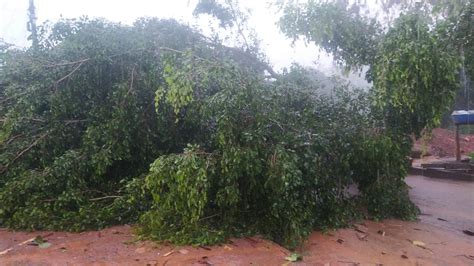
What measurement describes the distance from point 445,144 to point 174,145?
1607 centimetres

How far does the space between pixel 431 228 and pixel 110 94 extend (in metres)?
5.30

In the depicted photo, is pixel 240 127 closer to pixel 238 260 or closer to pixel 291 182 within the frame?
pixel 291 182

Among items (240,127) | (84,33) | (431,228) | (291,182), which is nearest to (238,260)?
(291,182)

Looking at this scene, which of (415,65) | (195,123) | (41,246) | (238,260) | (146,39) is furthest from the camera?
(146,39)

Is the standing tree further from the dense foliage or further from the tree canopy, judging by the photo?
the dense foliage

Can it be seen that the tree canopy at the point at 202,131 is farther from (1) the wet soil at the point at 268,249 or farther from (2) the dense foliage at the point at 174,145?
(1) the wet soil at the point at 268,249

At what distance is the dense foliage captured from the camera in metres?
4.91

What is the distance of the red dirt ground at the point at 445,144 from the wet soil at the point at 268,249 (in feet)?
35.4

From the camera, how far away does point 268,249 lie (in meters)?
4.82

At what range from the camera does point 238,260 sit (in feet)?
14.6

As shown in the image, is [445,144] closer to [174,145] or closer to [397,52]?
[397,52]

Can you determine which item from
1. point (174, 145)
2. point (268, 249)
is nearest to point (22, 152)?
point (174, 145)

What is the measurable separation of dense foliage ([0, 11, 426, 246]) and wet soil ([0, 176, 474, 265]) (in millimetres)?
216

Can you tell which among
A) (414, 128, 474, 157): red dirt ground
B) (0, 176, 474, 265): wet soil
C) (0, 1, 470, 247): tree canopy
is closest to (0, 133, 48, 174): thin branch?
(0, 1, 470, 247): tree canopy
